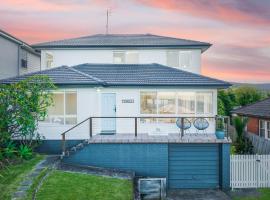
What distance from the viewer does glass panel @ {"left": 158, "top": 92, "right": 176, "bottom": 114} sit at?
22.3m

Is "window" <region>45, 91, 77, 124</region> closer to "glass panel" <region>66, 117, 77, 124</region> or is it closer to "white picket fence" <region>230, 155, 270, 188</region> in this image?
"glass panel" <region>66, 117, 77, 124</region>

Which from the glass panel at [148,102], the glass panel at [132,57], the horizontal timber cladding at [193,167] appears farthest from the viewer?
the glass panel at [132,57]

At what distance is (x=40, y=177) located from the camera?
14352 millimetres

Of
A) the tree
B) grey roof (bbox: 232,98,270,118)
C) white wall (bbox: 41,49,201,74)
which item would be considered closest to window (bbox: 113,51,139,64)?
white wall (bbox: 41,49,201,74)

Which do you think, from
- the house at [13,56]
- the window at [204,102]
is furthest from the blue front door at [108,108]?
the house at [13,56]

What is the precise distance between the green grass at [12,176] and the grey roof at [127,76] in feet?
17.5

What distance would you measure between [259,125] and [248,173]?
28.9 ft

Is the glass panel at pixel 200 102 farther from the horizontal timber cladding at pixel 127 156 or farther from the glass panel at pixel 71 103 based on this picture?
the glass panel at pixel 71 103

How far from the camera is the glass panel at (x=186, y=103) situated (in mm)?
22312

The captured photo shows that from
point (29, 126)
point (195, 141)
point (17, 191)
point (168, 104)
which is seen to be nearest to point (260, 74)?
point (168, 104)

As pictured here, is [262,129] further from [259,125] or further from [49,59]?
[49,59]

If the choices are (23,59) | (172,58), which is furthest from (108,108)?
(23,59)

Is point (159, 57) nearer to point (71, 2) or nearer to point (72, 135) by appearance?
point (71, 2)

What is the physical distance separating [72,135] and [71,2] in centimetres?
1144
